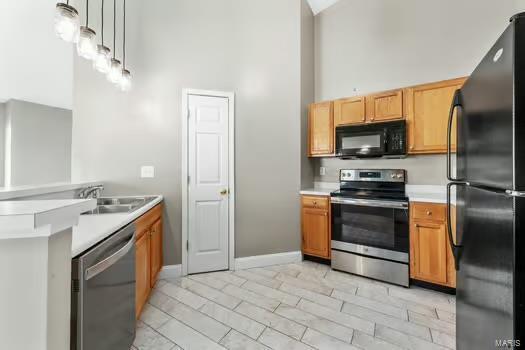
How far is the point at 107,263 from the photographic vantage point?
113 cm

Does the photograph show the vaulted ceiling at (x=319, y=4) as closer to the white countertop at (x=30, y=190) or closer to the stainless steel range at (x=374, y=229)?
the stainless steel range at (x=374, y=229)

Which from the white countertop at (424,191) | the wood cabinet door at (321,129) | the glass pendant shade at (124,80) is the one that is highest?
the glass pendant shade at (124,80)

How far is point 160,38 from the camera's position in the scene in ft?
8.91

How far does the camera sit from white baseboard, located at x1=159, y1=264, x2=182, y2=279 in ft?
8.77

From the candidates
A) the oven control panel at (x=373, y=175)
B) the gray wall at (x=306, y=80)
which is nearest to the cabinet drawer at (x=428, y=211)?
the oven control panel at (x=373, y=175)

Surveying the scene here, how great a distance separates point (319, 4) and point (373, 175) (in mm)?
2791

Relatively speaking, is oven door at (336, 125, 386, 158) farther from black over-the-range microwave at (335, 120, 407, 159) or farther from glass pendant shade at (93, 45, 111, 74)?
glass pendant shade at (93, 45, 111, 74)

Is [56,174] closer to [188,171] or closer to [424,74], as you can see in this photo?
[188,171]

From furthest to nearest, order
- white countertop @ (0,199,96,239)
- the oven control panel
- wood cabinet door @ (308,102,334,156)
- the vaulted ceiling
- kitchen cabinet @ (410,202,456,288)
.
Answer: the vaulted ceiling
wood cabinet door @ (308,102,334,156)
the oven control panel
kitchen cabinet @ (410,202,456,288)
white countertop @ (0,199,96,239)

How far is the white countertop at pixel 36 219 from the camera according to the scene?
1.93 feet


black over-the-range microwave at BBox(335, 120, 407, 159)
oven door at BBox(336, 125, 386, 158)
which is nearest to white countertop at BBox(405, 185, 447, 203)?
black over-the-range microwave at BBox(335, 120, 407, 159)

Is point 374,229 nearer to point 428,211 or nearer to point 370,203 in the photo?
point 370,203

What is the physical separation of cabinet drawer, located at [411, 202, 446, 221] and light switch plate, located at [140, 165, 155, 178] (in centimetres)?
292

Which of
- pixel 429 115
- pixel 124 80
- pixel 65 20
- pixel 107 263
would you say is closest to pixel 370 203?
pixel 429 115
